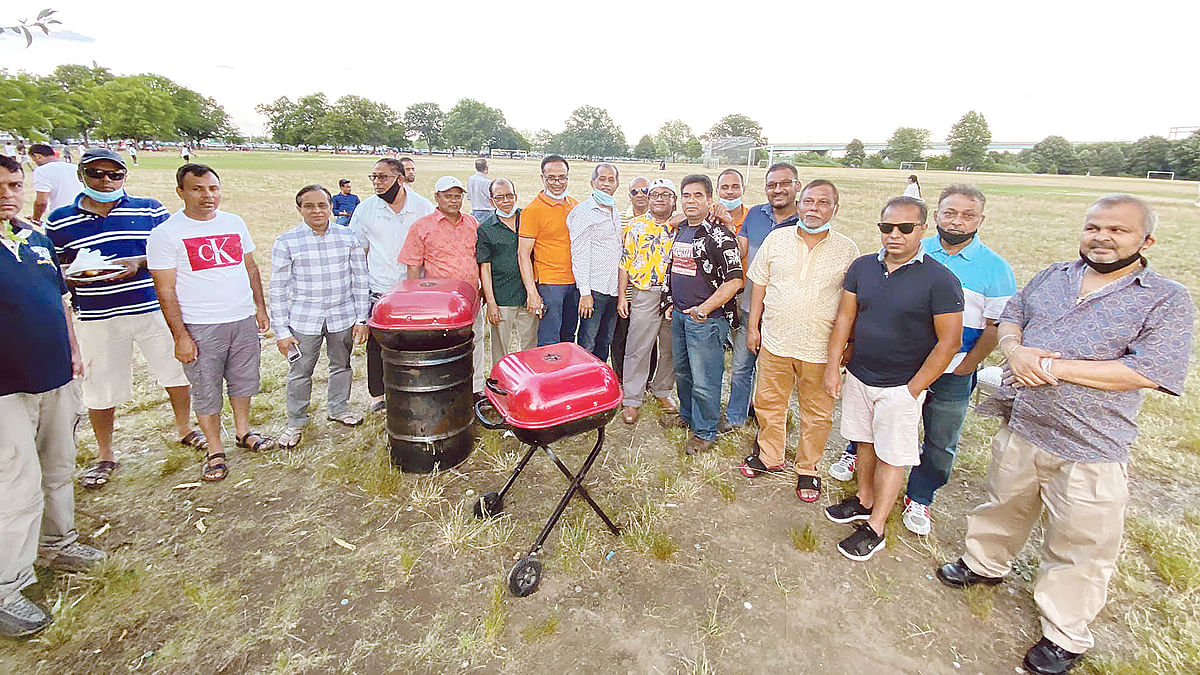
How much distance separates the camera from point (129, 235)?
344 cm

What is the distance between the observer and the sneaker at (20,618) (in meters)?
2.34

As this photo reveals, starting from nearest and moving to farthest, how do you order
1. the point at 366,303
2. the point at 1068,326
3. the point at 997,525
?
the point at 1068,326, the point at 997,525, the point at 366,303

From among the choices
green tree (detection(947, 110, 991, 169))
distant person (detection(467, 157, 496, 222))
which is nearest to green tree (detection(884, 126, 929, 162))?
green tree (detection(947, 110, 991, 169))

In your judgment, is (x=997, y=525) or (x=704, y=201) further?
(x=704, y=201)

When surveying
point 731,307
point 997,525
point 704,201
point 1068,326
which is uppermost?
point 704,201

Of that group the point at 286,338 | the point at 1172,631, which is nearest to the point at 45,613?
the point at 286,338

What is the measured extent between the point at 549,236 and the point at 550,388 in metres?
1.96

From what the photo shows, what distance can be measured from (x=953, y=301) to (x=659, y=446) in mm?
2307

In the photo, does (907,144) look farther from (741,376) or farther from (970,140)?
(741,376)

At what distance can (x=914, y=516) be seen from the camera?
10.5ft

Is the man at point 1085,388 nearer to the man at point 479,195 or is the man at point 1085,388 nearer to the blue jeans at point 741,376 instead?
the blue jeans at point 741,376

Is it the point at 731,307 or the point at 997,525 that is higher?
the point at 731,307

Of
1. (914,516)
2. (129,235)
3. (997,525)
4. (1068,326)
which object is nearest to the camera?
(1068,326)

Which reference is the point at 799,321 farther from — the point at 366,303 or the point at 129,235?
the point at 129,235
